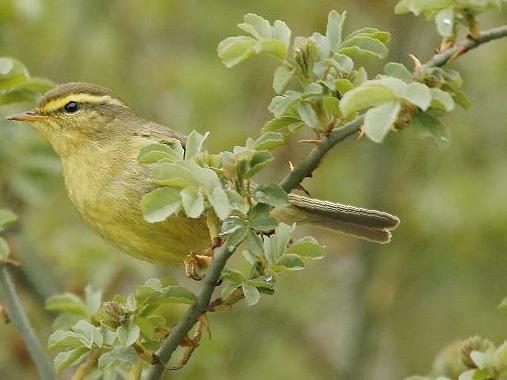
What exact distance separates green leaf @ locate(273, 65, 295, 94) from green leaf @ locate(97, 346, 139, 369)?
88 centimetres

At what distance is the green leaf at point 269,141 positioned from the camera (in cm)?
282

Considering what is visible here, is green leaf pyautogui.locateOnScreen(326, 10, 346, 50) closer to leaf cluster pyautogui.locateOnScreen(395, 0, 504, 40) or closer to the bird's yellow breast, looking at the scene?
leaf cluster pyautogui.locateOnScreen(395, 0, 504, 40)

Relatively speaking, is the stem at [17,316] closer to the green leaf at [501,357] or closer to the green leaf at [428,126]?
the green leaf at [501,357]

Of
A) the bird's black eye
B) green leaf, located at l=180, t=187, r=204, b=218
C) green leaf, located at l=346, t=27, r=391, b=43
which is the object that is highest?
green leaf, located at l=346, t=27, r=391, b=43

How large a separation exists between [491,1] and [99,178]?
2.13 metres

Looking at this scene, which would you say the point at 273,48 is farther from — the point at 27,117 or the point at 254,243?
the point at 27,117

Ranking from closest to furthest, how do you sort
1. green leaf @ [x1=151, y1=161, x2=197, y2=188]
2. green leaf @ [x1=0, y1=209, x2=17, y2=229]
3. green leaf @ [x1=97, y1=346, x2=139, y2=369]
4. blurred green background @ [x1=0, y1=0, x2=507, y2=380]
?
green leaf @ [x1=151, y1=161, x2=197, y2=188] → green leaf @ [x1=97, y1=346, x2=139, y2=369] → green leaf @ [x1=0, y1=209, x2=17, y2=229] → blurred green background @ [x1=0, y1=0, x2=507, y2=380]

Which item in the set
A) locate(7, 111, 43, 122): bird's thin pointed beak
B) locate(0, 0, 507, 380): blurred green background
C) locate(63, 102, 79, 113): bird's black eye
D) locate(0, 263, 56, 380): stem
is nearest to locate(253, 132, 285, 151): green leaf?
locate(0, 263, 56, 380): stem

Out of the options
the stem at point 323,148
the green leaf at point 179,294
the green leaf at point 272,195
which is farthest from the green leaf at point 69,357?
the stem at point 323,148

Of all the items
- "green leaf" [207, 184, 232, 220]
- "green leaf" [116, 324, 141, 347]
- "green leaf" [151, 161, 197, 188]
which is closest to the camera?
"green leaf" [207, 184, 232, 220]

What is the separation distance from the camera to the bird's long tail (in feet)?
14.1

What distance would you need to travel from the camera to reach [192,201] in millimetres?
2783

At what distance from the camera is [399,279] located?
679 cm

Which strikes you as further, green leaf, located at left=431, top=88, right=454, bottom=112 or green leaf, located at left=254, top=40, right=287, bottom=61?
green leaf, located at left=254, top=40, right=287, bottom=61
